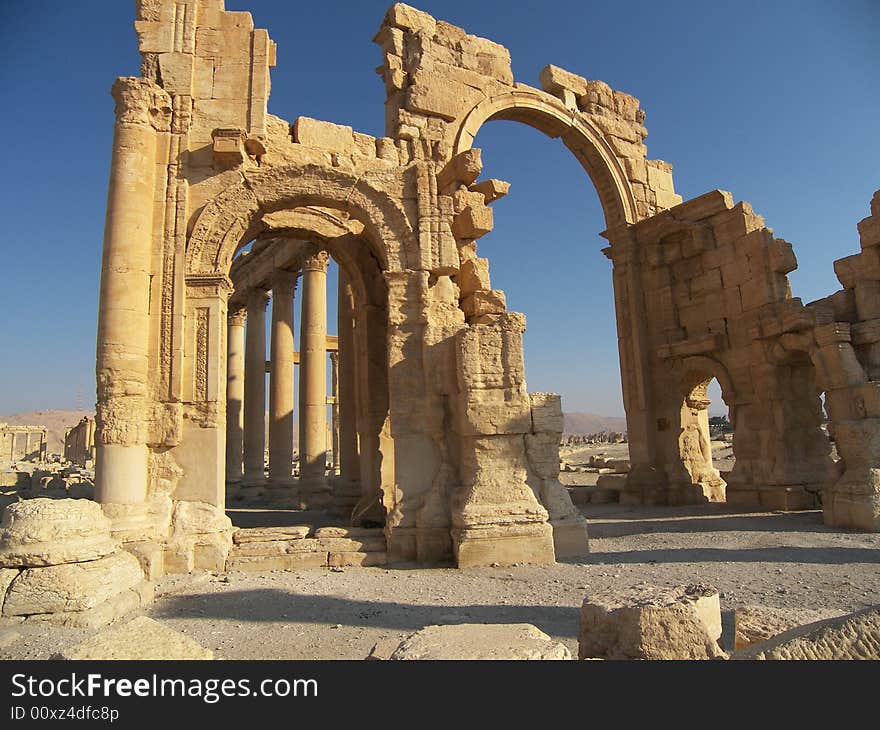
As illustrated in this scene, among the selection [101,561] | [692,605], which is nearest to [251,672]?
[692,605]

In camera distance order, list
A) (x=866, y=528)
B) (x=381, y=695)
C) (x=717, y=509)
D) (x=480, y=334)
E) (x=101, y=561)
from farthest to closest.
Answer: (x=717, y=509), (x=866, y=528), (x=480, y=334), (x=101, y=561), (x=381, y=695)

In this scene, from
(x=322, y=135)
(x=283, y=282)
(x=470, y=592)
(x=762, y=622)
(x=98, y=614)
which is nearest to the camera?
(x=762, y=622)

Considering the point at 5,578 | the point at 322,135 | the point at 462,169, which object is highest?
the point at 322,135

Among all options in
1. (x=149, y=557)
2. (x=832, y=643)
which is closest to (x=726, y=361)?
(x=832, y=643)

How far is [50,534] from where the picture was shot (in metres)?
5.21

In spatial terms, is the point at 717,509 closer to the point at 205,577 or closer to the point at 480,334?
the point at 480,334

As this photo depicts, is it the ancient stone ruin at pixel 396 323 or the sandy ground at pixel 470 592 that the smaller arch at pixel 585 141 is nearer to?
the ancient stone ruin at pixel 396 323

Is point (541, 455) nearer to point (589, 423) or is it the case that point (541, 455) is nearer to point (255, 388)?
point (255, 388)

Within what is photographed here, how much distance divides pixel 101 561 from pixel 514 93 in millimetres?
10546

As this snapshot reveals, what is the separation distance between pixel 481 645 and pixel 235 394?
619 inches

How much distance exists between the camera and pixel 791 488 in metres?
11.3

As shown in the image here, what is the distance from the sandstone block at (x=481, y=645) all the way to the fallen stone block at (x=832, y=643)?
0.90m

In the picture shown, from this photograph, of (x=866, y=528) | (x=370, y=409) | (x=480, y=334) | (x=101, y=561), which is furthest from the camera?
(x=370, y=409)

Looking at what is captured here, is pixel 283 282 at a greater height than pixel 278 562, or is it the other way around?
pixel 283 282
